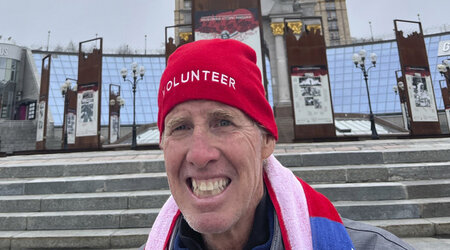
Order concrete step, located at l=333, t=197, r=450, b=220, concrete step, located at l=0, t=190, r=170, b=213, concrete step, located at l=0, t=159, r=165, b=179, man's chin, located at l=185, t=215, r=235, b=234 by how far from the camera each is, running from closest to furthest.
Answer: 1. man's chin, located at l=185, t=215, r=235, b=234
2. concrete step, located at l=333, t=197, r=450, b=220
3. concrete step, located at l=0, t=190, r=170, b=213
4. concrete step, located at l=0, t=159, r=165, b=179

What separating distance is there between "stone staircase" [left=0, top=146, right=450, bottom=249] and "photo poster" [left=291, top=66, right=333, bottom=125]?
3.52 metres

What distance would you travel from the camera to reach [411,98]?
9.10 metres

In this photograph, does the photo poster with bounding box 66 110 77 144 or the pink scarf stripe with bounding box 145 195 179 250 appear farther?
the photo poster with bounding box 66 110 77 144

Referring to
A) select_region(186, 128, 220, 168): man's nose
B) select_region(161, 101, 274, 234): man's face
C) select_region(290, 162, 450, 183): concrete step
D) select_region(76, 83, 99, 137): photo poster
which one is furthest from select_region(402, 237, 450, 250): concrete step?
select_region(76, 83, 99, 137): photo poster

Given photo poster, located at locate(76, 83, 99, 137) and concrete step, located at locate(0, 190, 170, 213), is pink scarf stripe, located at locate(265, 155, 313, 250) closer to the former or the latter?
concrete step, located at locate(0, 190, 170, 213)

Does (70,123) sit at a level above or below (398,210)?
above

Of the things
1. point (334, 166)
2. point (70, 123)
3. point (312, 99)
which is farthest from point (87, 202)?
point (70, 123)

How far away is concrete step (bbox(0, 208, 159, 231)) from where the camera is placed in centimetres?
369

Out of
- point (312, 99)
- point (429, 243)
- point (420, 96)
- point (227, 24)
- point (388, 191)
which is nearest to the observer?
A: point (429, 243)

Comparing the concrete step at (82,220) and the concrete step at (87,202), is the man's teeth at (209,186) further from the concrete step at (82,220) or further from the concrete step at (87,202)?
the concrete step at (87,202)

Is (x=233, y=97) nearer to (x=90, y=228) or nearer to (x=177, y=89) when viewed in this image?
(x=177, y=89)

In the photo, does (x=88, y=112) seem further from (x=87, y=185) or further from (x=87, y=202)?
(x=87, y=202)

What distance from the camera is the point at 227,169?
3.22ft

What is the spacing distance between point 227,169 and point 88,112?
421 inches
